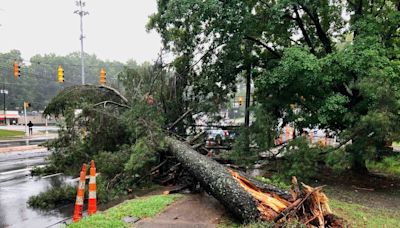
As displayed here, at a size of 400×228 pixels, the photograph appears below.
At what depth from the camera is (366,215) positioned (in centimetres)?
554

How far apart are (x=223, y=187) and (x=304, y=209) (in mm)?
1265

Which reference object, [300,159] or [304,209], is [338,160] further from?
[304,209]

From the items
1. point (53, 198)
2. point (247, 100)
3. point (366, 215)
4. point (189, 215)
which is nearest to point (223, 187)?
point (189, 215)

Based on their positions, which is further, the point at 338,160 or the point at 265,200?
the point at 338,160

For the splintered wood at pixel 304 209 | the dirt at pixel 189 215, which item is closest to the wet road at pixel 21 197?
the dirt at pixel 189 215

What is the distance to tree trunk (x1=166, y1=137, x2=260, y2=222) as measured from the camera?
468 cm

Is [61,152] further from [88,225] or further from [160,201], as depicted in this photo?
[88,225]

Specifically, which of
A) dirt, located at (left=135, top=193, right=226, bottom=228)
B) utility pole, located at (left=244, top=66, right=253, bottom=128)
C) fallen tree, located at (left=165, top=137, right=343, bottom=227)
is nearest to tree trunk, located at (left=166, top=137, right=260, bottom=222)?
fallen tree, located at (left=165, top=137, right=343, bottom=227)

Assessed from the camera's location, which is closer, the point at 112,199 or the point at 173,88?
the point at 112,199

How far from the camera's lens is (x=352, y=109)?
835 cm

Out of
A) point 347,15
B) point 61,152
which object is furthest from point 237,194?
point 347,15

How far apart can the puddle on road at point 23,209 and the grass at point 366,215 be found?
A: 4.64m

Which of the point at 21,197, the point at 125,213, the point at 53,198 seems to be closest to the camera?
the point at 125,213

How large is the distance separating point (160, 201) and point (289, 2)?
5494 mm
